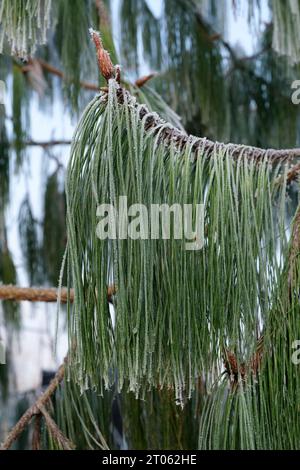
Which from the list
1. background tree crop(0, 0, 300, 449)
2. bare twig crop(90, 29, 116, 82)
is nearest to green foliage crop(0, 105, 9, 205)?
background tree crop(0, 0, 300, 449)

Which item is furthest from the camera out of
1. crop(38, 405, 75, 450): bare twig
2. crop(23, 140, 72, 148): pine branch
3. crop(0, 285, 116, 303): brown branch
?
crop(23, 140, 72, 148): pine branch

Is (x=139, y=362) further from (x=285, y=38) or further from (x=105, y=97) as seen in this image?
Answer: (x=285, y=38)

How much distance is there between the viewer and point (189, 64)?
131 centimetres

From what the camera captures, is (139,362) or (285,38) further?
(285,38)

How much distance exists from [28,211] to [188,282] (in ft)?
3.67

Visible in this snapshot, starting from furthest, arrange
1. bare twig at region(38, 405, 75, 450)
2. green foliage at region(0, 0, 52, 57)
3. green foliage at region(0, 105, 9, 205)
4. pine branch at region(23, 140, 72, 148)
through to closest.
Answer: pine branch at region(23, 140, 72, 148) → green foliage at region(0, 105, 9, 205) → bare twig at region(38, 405, 75, 450) → green foliage at region(0, 0, 52, 57)

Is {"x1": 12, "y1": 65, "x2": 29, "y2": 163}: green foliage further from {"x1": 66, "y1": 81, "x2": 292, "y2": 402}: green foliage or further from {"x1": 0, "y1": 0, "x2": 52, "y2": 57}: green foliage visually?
{"x1": 66, "y1": 81, "x2": 292, "y2": 402}: green foliage

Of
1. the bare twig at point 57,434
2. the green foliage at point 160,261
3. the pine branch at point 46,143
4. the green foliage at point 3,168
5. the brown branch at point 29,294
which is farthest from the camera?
the pine branch at point 46,143

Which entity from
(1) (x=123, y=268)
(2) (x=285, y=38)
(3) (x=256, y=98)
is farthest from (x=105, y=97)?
(3) (x=256, y=98)

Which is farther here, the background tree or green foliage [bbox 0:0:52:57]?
green foliage [bbox 0:0:52:57]

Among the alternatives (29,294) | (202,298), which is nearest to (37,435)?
(29,294)

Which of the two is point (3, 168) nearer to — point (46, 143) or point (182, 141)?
point (46, 143)

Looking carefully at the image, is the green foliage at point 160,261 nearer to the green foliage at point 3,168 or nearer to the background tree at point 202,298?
the background tree at point 202,298

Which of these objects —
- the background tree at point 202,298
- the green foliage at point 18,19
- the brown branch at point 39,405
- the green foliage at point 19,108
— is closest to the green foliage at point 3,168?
the green foliage at point 19,108
